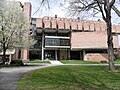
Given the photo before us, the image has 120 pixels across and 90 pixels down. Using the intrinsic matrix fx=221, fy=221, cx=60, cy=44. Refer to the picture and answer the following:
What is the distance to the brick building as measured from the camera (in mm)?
61844

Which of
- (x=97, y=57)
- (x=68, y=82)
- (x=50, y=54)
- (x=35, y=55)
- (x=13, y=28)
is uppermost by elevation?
(x=13, y=28)

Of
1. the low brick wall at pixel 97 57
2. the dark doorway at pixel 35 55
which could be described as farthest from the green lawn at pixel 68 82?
the dark doorway at pixel 35 55

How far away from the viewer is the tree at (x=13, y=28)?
3130 cm

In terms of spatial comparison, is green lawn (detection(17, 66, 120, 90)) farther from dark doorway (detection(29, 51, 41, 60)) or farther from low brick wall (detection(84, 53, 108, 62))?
dark doorway (detection(29, 51, 41, 60))

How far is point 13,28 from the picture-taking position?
32.0 meters

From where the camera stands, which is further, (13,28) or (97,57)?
(97,57)

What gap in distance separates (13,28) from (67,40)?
1356 inches

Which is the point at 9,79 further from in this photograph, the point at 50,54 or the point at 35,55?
the point at 50,54

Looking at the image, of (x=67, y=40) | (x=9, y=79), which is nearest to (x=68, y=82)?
(x=9, y=79)

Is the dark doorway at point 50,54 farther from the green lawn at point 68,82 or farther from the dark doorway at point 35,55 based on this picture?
the green lawn at point 68,82

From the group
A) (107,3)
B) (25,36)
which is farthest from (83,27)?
(107,3)

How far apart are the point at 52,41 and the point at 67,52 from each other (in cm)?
727

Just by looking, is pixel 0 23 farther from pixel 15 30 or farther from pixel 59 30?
pixel 59 30

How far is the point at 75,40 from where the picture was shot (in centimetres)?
6322
